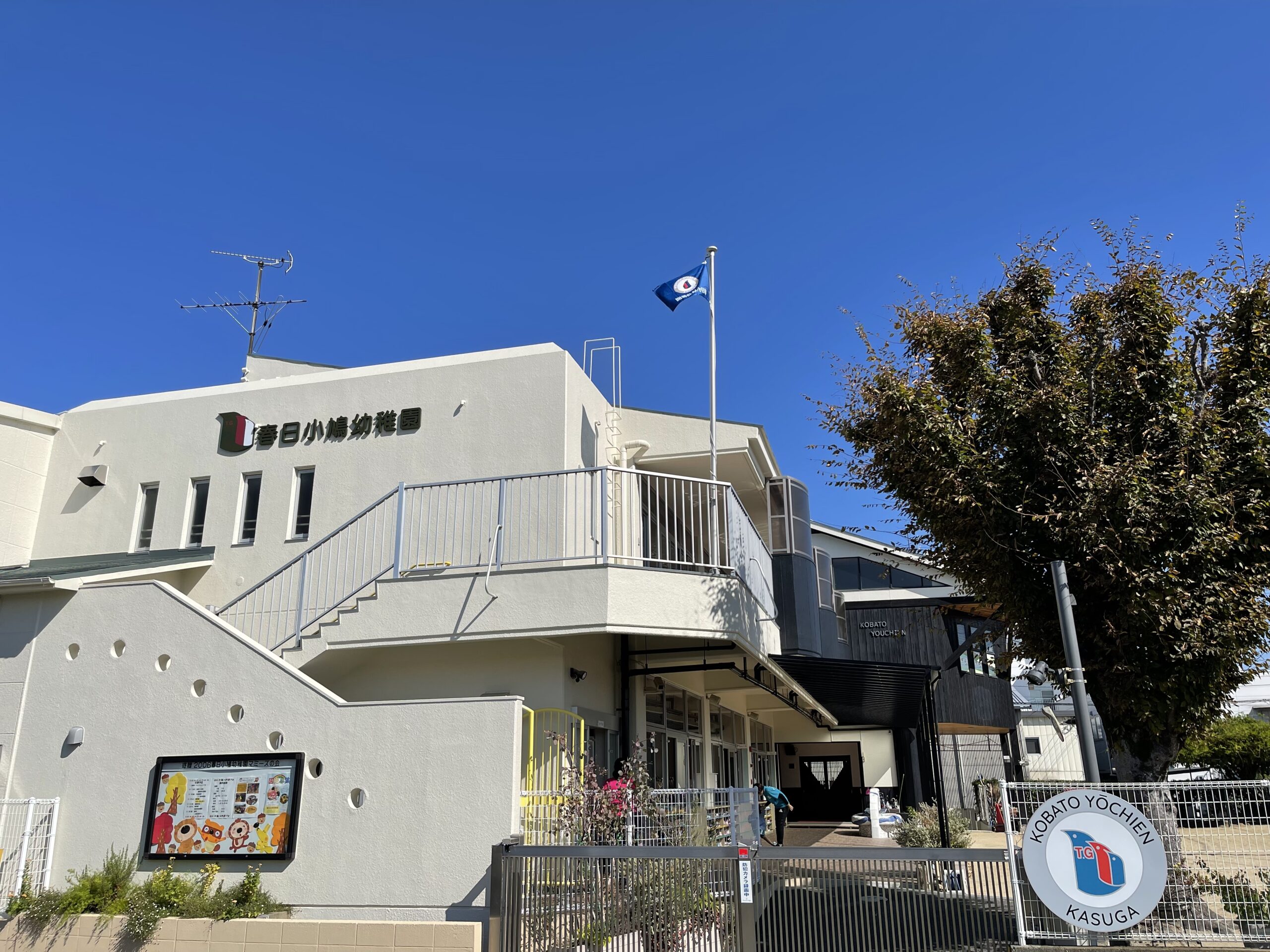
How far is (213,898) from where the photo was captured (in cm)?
909

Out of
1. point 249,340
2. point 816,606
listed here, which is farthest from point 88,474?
point 816,606

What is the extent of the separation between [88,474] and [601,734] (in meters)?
10.1

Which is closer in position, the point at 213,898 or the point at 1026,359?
the point at 213,898

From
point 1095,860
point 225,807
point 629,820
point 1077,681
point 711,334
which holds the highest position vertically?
point 711,334

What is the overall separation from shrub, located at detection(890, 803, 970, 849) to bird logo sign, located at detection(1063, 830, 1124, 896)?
10475mm

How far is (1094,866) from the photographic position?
714cm

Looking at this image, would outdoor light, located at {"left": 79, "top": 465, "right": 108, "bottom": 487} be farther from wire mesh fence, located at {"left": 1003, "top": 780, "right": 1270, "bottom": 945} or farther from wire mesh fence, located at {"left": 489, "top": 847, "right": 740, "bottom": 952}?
wire mesh fence, located at {"left": 1003, "top": 780, "right": 1270, "bottom": 945}

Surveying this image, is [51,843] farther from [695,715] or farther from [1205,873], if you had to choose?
[1205,873]

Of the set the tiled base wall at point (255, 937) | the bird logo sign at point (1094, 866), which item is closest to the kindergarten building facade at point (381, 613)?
the tiled base wall at point (255, 937)

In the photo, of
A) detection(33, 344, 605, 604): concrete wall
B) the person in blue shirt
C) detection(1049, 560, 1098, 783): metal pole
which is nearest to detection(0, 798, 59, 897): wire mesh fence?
detection(33, 344, 605, 604): concrete wall

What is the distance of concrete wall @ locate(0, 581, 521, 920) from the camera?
8.95m

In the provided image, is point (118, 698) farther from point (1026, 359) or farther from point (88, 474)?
point (1026, 359)

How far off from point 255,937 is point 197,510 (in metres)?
8.43

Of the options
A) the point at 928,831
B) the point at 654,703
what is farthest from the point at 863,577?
the point at 654,703
